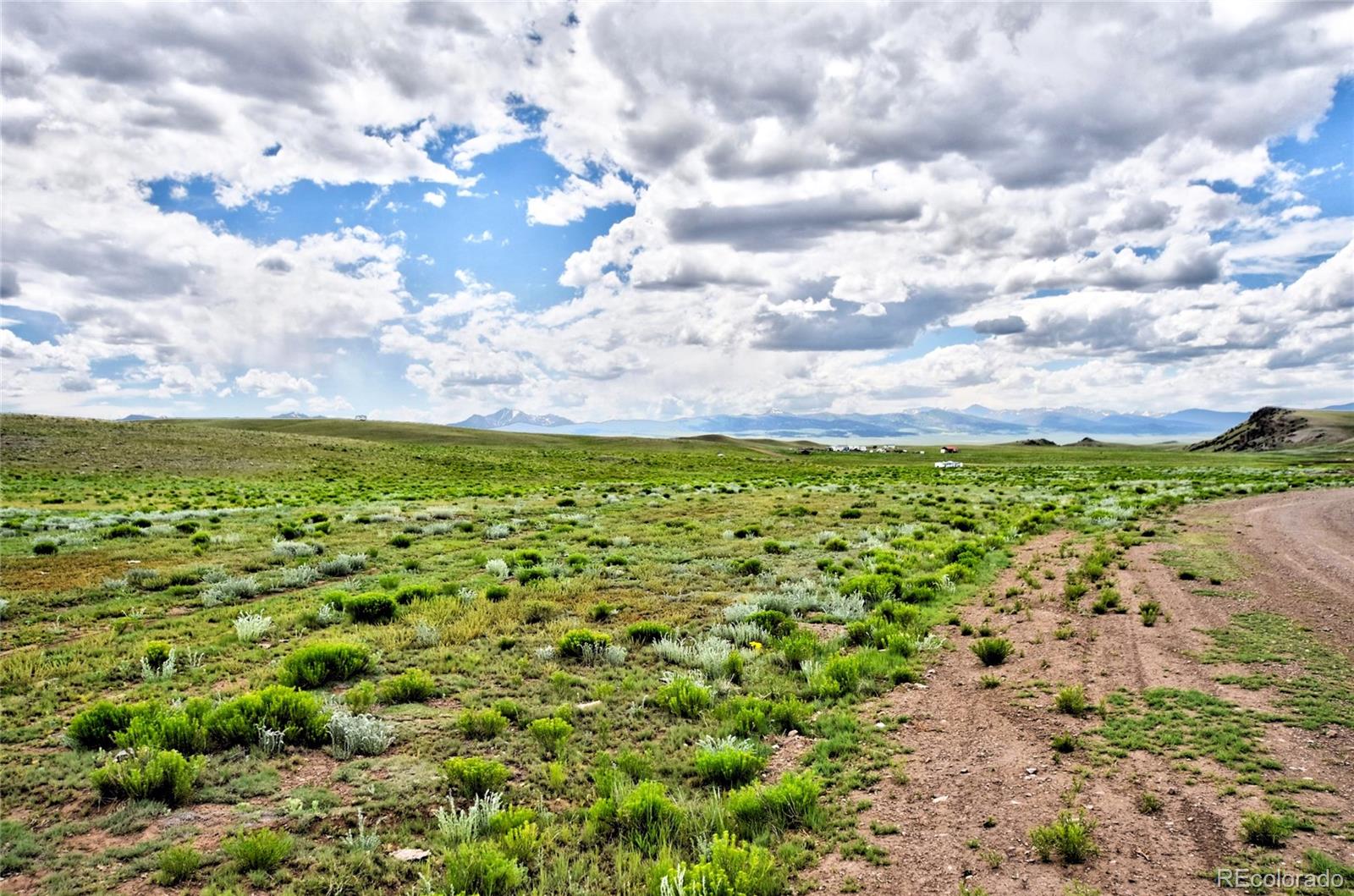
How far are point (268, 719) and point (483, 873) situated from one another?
433 cm

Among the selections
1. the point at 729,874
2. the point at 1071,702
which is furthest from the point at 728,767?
the point at 1071,702

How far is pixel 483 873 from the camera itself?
5570 millimetres

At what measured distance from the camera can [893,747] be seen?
8.07m

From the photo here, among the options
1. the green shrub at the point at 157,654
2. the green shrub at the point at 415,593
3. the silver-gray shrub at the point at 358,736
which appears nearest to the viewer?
the silver-gray shrub at the point at 358,736

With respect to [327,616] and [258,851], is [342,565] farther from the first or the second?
[258,851]

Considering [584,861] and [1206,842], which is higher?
[1206,842]

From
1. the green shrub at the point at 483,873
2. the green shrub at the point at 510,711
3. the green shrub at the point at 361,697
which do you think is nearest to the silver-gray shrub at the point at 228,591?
the green shrub at the point at 361,697

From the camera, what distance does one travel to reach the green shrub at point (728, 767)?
7.38 metres

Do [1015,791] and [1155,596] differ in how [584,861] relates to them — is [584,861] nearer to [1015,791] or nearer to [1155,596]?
[1015,791]

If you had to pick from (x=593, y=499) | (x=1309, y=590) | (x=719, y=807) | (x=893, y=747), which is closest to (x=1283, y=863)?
(x=893, y=747)

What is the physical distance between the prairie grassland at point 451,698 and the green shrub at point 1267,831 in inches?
129

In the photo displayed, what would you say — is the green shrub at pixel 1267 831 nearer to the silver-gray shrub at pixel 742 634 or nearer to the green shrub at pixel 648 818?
the green shrub at pixel 648 818

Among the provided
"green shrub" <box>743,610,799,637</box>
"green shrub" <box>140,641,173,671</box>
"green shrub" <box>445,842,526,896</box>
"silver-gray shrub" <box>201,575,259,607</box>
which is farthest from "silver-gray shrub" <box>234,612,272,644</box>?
"green shrub" <box>743,610,799,637</box>

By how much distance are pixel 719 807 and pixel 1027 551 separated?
58.8 feet
